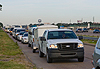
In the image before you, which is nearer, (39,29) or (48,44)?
(48,44)

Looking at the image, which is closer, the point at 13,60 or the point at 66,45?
the point at 66,45

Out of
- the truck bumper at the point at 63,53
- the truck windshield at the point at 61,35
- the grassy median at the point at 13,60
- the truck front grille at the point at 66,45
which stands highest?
the truck windshield at the point at 61,35

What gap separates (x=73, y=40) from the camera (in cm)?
1344

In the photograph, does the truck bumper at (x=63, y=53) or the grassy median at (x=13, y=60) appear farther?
the truck bumper at (x=63, y=53)

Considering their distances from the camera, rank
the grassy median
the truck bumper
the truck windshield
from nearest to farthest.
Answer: the grassy median, the truck bumper, the truck windshield

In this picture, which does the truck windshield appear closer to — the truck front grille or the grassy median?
the truck front grille

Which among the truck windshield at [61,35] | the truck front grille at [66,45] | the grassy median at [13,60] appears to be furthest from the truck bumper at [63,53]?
the truck windshield at [61,35]

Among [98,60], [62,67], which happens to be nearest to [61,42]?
[62,67]

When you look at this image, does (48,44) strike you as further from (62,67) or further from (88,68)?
(88,68)

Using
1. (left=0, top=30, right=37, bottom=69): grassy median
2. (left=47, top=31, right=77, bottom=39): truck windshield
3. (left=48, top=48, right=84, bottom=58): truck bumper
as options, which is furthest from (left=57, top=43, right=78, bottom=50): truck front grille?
(left=0, top=30, right=37, bottom=69): grassy median

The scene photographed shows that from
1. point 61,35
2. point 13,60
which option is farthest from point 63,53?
point 13,60

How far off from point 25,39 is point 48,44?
19393 millimetres

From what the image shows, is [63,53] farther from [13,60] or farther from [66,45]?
[13,60]

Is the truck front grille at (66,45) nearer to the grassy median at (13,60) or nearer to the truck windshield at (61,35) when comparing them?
the truck windshield at (61,35)
